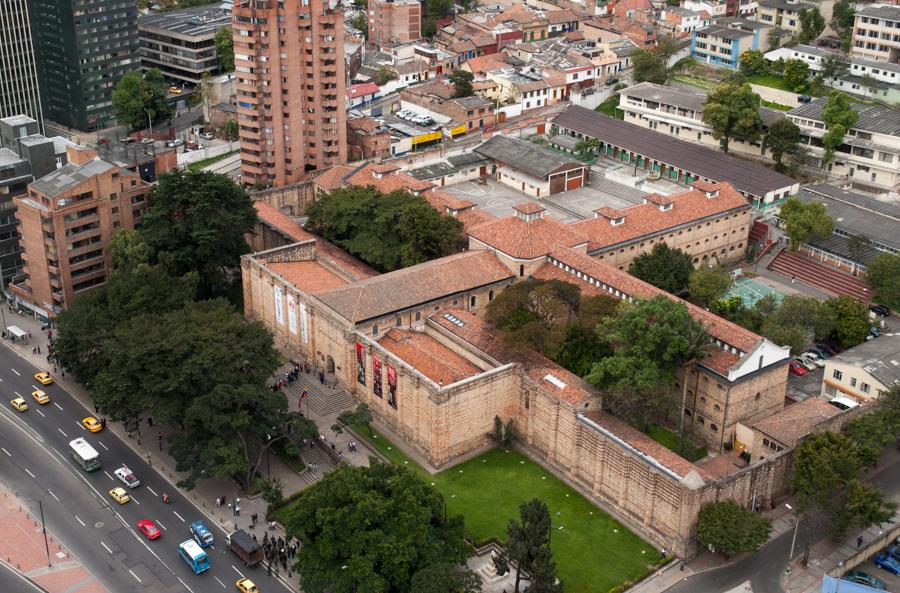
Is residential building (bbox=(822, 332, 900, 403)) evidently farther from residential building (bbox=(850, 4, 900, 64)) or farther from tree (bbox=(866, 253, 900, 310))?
residential building (bbox=(850, 4, 900, 64))

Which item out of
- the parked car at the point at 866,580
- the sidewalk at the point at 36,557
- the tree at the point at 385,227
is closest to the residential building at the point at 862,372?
the parked car at the point at 866,580

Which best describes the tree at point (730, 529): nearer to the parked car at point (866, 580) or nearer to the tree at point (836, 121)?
the parked car at point (866, 580)

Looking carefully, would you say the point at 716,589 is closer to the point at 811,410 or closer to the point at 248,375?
the point at 811,410

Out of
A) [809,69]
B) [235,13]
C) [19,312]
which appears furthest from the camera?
[809,69]

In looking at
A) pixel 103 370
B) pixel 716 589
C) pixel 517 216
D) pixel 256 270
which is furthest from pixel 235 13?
pixel 716 589

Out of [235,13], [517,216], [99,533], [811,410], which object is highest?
[235,13]

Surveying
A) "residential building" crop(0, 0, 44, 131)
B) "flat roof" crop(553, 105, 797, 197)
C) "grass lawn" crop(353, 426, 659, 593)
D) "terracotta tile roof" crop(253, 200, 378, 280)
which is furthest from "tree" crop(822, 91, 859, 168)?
"residential building" crop(0, 0, 44, 131)
